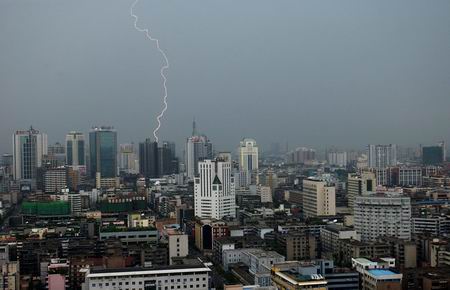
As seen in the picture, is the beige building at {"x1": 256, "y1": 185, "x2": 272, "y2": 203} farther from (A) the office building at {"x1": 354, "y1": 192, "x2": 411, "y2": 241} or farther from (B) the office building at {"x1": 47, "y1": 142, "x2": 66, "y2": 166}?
(A) the office building at {"x1": 354, "y1": 192, "x2": 411, "y2": 241}

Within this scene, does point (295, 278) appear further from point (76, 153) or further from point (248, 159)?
point (76, 153)

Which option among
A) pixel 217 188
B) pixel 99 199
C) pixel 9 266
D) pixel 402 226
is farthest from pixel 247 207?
pixel 9 266

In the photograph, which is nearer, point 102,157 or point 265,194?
point 265,194

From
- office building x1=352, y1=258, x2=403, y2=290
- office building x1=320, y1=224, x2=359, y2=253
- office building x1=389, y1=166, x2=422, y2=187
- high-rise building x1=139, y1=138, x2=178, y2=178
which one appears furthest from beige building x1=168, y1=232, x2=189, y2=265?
high-rise building x1=139, y1=138, x2=178, y2=178

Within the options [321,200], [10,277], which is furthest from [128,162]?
[10,277]

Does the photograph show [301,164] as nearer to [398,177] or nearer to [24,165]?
[398,177]

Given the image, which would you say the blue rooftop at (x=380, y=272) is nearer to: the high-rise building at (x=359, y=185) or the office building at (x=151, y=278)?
the office building at (x=151, y=278)

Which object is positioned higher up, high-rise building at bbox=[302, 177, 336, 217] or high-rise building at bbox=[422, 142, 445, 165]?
high-rise building at bbox=[422, 142, 445, 165]
